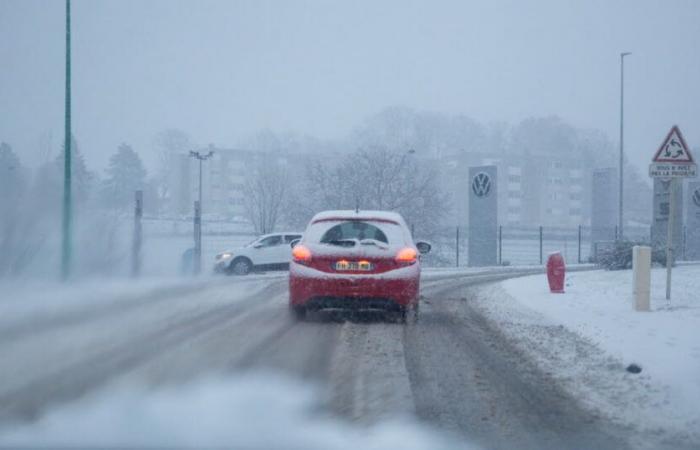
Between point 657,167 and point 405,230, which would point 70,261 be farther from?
point 657,167

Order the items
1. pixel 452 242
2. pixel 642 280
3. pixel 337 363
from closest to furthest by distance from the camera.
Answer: pixel 337 363
pixel 642 280
pixel 452 242

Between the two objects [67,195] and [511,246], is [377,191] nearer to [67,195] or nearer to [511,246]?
[511,246]

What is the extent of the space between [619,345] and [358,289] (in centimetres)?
Answer: 348

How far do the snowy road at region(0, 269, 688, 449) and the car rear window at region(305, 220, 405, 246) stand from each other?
118 centimetres

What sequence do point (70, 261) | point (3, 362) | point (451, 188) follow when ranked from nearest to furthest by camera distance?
point (3, 362)
point (70, 261)
point (451, 188)

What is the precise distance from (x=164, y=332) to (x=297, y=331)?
170 cm

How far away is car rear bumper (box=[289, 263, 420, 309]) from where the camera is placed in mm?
11062

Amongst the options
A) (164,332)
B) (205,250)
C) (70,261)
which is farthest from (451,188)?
(164,332)

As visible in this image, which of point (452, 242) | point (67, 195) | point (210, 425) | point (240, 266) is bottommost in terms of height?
point (240, 266)

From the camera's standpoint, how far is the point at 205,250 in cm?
3447

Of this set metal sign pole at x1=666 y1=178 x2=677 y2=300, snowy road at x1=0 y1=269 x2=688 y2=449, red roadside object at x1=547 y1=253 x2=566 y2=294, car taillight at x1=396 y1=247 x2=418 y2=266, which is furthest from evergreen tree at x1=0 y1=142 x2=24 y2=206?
metal sign pole at x1=666 y1=178 x2=677 y2=300

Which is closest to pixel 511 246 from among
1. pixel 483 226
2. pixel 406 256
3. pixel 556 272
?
pixel 483 226

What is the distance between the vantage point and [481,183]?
1485 inches

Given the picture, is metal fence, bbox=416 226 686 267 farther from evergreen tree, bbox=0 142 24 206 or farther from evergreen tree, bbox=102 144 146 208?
evergreen tree, bbox=0 142 24 206
